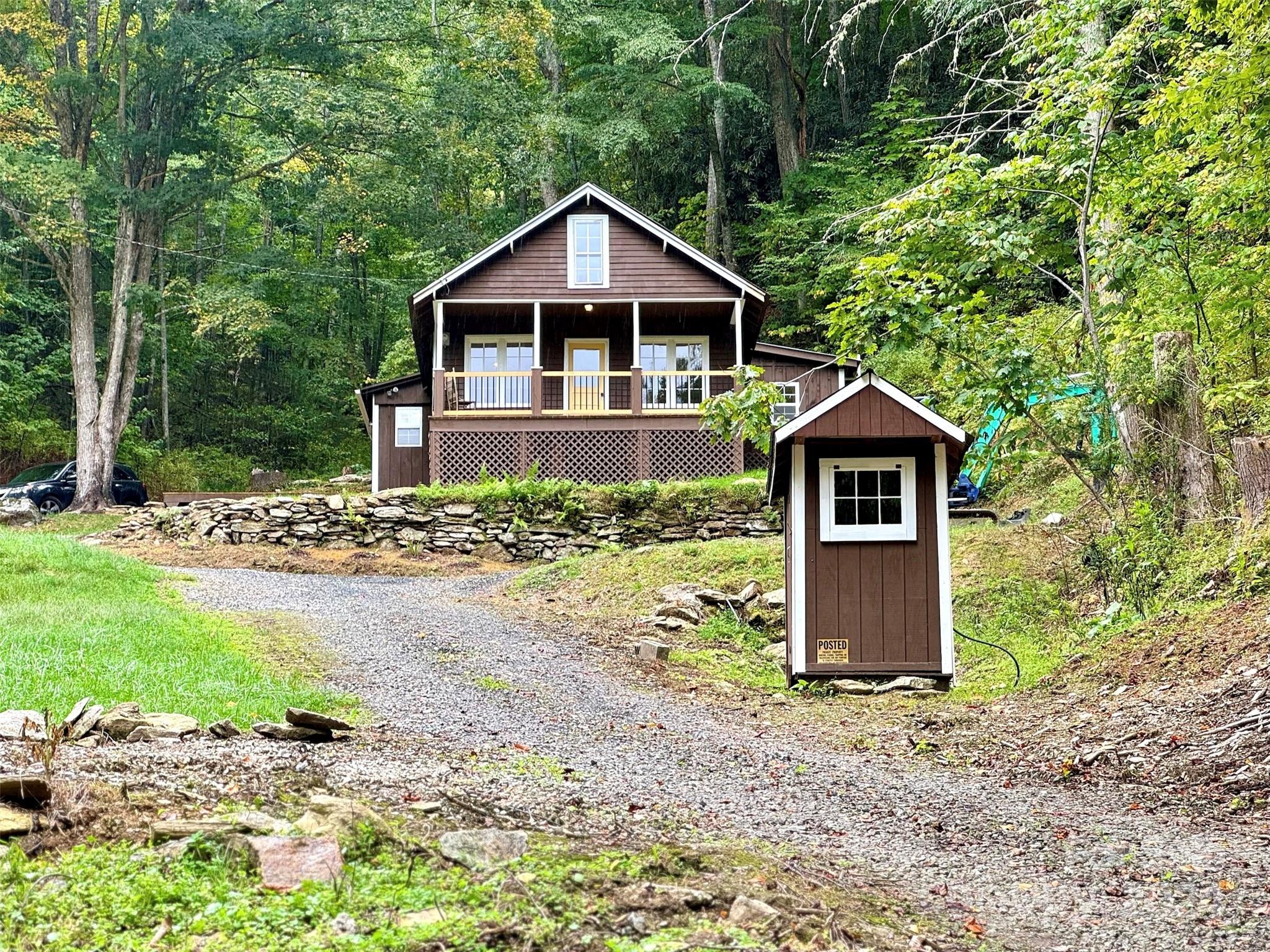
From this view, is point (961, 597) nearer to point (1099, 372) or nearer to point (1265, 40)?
point (1099, 372)

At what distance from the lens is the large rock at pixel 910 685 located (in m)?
9.84

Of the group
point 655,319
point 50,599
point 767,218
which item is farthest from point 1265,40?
point 767,218

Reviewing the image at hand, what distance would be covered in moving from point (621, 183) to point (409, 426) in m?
16.8

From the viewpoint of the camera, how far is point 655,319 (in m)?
26.8

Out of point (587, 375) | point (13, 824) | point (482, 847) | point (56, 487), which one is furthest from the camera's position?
point (56, 487)

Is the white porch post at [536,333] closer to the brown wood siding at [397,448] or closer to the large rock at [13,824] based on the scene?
the brown wood siding at [397,448]

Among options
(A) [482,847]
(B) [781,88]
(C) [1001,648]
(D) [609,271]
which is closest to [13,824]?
(A) [482,847]

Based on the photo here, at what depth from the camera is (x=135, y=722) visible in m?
6.39

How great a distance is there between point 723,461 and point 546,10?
12.9 m

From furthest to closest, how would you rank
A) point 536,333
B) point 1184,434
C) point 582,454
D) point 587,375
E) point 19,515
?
1. point 536,333
2. point 587,375
3. point 582,454
4. point 19,515
5. point 1184,434

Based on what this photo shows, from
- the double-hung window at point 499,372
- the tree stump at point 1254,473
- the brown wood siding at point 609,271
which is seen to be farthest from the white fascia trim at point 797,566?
the brown wood siding at point 609,271

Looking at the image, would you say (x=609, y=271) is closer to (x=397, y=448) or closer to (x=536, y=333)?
(x=536, y=333)

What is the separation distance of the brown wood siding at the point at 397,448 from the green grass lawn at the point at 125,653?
506 inches

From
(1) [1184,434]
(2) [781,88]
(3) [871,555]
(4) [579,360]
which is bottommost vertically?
(3) [871,555]
